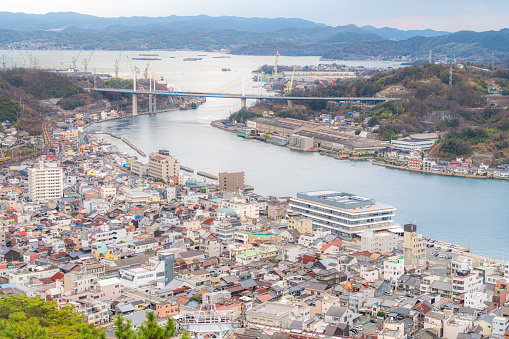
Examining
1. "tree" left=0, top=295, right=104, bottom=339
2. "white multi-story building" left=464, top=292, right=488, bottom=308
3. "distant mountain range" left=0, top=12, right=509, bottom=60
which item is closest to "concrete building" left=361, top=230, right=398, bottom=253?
"white multi-story building" left=464, top=292, right=488, bottom=308

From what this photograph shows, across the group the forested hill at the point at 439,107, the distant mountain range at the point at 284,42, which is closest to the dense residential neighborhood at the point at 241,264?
the forested hill at the point at 439,107

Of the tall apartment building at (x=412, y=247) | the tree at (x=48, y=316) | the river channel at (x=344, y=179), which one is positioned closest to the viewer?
the tree at (x=48, y=316)

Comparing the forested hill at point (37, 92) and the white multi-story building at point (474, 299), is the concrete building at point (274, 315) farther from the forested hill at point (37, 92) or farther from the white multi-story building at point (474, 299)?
the forested hill at point (37, 92)

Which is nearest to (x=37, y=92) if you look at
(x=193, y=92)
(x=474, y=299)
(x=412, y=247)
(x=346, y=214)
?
(x=193, y=92)

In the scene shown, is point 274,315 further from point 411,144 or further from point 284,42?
point 284,42

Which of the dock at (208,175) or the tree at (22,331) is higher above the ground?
the tree at (22,331)

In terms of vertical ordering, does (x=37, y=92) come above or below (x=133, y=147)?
above

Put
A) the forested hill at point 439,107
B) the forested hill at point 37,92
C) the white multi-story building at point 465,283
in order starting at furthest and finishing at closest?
the forested hill at point 37,92, the forested hill at point 439,107, the white multi-story building at point 465,283
